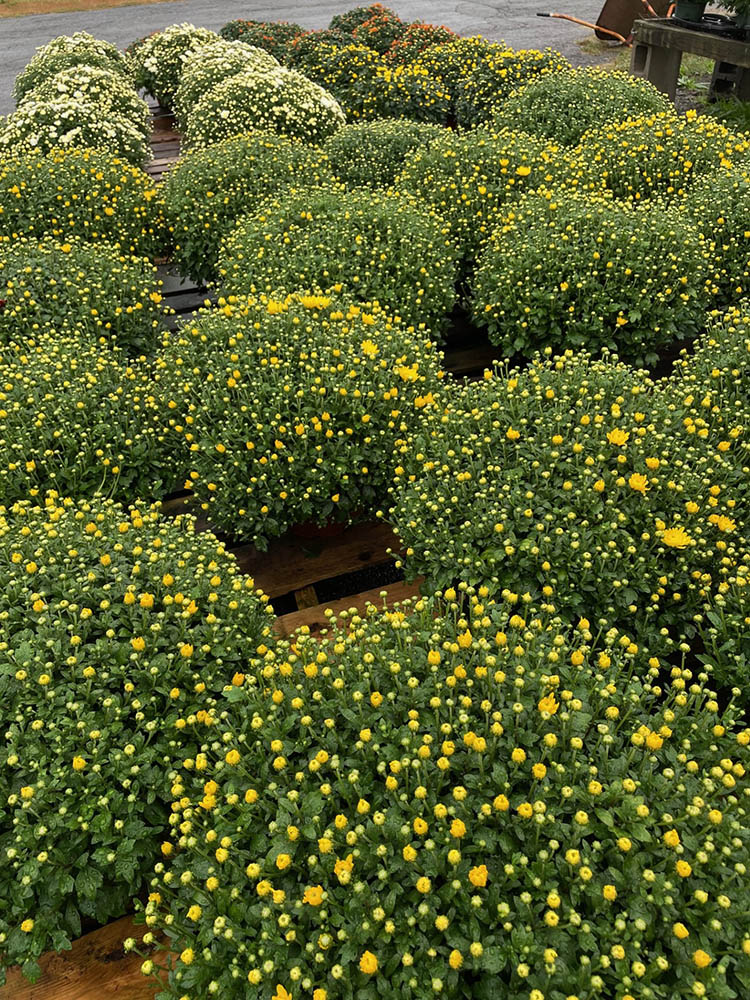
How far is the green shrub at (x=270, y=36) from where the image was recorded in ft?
29.7

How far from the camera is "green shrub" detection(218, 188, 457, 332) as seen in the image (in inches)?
152

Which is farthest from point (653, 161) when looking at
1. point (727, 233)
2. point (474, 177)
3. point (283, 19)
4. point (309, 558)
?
point (283, 19)

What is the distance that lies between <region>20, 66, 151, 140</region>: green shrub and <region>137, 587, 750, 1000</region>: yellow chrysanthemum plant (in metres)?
6.67

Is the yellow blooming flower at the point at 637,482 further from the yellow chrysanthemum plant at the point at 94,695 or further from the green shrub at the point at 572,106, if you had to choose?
the green shrub at the point at 572,106

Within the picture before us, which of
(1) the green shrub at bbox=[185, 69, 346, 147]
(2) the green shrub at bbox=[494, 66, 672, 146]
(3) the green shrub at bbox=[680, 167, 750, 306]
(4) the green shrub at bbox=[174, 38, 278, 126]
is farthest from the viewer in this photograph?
(4) the green shrub at bbox=[174, 38, 278, 126]

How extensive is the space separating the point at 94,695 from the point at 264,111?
5.81m

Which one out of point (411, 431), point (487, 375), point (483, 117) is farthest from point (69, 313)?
point (483, 117)

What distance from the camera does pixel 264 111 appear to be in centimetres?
619

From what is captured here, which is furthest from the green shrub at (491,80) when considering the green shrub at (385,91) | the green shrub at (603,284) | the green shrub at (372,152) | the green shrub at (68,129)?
the green shrub at (603,284)

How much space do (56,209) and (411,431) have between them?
10.4 feet

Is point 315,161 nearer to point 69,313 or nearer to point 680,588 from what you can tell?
point 69,313

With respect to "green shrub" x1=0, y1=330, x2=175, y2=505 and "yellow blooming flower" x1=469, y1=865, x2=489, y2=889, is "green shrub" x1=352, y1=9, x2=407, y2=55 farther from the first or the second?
"yellow blooming flower" x1=469, y1=865, x2=489, y2=889

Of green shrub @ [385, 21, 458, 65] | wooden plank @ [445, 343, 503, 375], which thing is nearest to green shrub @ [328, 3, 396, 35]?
green shrub @ [385, 21, 458, 65]

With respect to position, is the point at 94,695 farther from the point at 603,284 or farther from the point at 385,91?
the point at 385,91
